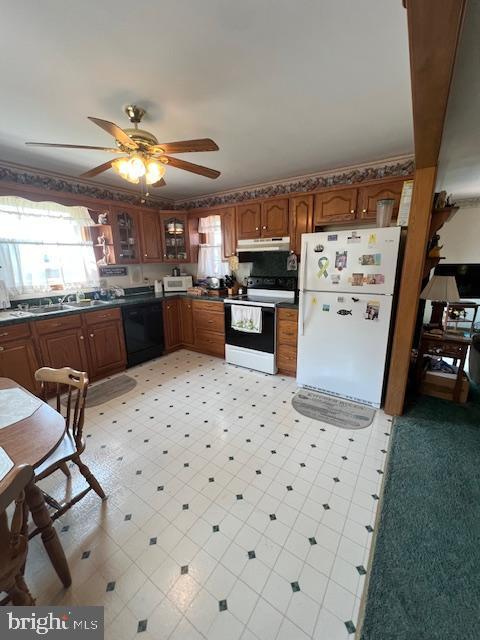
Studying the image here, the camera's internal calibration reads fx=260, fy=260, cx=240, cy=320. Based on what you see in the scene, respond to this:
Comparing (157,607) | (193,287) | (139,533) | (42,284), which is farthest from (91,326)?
(157,607)

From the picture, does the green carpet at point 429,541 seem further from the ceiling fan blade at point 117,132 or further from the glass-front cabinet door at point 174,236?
the glass-front cabinet door at point 174,236

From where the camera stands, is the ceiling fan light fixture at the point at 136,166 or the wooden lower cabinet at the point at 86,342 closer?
the ceiling fan light fixture at the point at 136,166

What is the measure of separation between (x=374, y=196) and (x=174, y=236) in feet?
9.71

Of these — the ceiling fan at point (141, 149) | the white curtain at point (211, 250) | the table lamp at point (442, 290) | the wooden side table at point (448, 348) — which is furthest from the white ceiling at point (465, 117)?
the white curtain at point (211, 250)

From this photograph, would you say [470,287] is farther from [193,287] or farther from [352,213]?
[193,287]

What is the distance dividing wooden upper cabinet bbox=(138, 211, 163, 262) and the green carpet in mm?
3794

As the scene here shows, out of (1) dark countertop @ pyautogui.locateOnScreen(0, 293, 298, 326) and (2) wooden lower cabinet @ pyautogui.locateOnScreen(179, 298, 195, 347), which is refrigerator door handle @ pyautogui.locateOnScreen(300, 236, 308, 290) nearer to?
(1) dark countertop @ pyautogui.locateOnScreen(0, 293, 298, 326)

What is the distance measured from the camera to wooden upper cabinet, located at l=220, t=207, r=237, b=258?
3.75 meters

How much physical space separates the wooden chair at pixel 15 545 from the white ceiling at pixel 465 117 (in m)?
2.38

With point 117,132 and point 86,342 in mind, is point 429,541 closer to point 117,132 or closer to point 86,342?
point 117,132

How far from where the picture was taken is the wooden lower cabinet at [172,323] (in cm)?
398

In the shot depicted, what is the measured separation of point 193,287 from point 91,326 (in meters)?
1.64

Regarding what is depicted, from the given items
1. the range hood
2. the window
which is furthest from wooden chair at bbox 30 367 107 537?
the range hood

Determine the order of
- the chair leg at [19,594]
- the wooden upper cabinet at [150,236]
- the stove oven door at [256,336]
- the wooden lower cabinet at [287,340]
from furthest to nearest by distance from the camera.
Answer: the wooden upper cabinet at [150,236]
the stove oven door at [256,336]
the wooden lower cabinet at [287,340]
the chair leg at [19,594]
